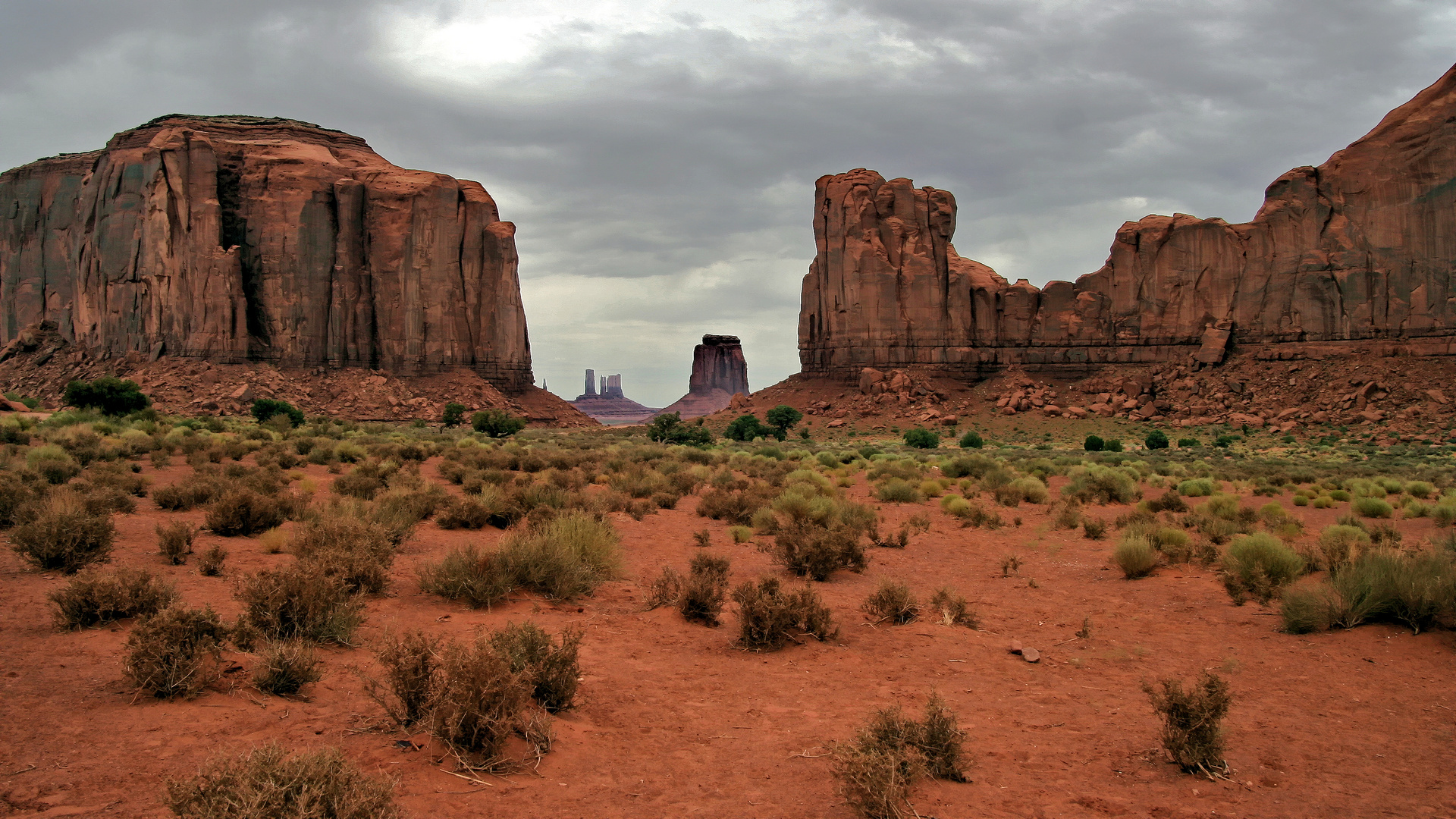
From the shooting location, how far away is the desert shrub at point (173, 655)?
561 cm

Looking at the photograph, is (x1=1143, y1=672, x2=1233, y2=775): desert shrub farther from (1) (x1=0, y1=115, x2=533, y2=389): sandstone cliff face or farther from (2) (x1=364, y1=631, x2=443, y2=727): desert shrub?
(1) (x1=0, y1=115, x2=533, y2=389): sandstone cliff face

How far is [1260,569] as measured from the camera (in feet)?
33.6

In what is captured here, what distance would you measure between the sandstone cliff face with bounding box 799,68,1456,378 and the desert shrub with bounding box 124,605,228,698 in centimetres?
6618

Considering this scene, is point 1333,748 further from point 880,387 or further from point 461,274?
point 461,274

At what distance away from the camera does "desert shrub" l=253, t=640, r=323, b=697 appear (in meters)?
5.81

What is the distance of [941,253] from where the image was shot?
235 feet

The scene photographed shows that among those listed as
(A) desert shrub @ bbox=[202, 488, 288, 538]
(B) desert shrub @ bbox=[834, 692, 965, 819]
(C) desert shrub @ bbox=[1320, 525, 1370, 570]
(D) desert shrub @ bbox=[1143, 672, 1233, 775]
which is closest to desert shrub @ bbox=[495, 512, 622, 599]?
(A) desert shrub @ bbox=[202, 488, 288, 538]

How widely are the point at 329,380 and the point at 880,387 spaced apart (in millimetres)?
43970

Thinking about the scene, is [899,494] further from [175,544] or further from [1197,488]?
[175,544]

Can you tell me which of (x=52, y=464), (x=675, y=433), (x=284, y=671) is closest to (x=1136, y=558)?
(x=284, y=671)

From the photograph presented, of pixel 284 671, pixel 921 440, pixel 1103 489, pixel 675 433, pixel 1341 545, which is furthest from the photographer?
pixel 675 433

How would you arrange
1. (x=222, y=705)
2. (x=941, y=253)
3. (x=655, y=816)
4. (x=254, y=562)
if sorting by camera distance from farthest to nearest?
(x=941, y=253), (x=254, y=562), (x=222, y=705), (x=655, y=816)

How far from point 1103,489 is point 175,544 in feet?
65.6

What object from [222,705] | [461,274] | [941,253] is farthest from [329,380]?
[222,705]
